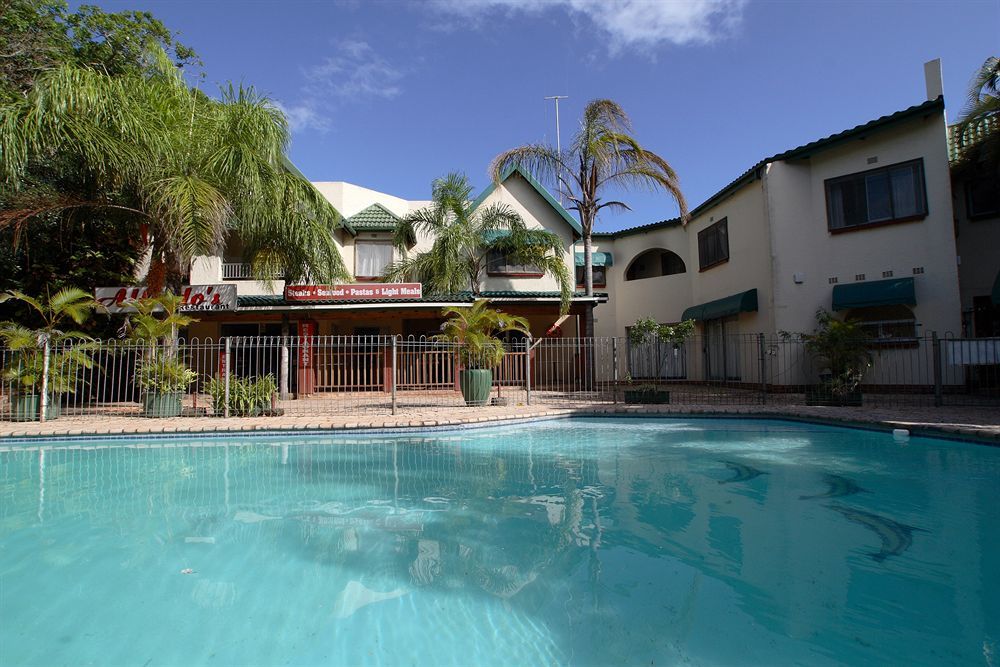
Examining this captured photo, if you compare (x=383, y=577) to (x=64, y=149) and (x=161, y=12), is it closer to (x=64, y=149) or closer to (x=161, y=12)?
(x=64, y=149)

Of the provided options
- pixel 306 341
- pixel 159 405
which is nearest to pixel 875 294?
pixel 306 341

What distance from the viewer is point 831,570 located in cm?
373

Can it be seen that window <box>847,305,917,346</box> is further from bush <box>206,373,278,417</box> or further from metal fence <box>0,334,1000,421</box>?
bush <box>206,373,278,417</box>

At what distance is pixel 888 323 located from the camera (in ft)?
45.4

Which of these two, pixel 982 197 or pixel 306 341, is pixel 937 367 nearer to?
pixel 982 197

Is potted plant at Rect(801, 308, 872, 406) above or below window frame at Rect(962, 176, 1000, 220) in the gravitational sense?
below

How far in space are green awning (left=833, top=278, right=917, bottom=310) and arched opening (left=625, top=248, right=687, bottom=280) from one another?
837 cm

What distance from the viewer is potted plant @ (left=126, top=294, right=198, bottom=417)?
11305 millimetres

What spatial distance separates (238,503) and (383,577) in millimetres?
2725

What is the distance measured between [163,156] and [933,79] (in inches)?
794

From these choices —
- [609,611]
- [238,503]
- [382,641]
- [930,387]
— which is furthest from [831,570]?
[930,387]

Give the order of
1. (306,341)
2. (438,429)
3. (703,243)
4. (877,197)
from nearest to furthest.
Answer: (438,429), (877,197), (306,341), (703,243)

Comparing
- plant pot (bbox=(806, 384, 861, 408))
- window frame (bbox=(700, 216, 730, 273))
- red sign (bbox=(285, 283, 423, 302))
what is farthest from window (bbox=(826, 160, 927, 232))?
red sign (bbox=(285, 283, 423, 302))

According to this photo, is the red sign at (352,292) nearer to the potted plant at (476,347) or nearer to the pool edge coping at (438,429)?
the potted plant at (476,347)
